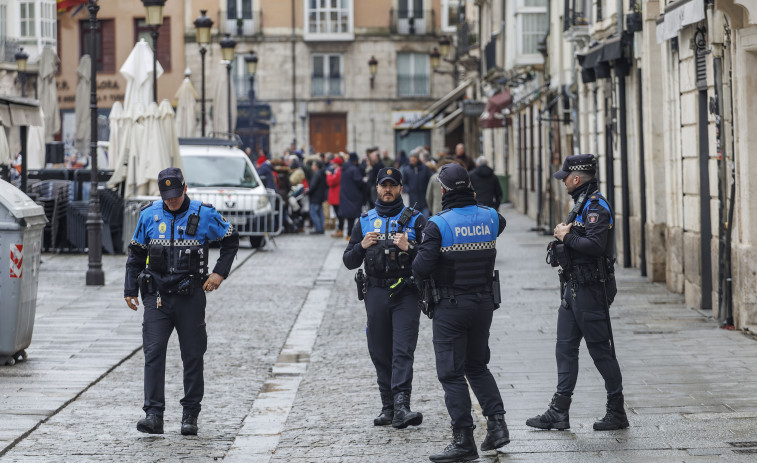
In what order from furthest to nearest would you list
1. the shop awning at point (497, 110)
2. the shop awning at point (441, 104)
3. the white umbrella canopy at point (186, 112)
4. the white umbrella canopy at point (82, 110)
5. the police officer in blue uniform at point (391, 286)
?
the shop awning at point (441, 104), the shop awning at point (497, 110), the white umbrella canopy at point (186, 112), the white umbrella canopy at point (82, 110), the police officer in blue uniform at point (391, 286)

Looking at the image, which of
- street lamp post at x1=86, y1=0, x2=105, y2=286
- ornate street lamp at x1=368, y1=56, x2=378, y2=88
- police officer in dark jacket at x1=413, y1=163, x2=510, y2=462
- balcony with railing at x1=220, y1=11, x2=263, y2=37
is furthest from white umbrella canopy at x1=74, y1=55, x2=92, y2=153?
ornate street lamp at x1=368, y1=56, x2=378, y2=88

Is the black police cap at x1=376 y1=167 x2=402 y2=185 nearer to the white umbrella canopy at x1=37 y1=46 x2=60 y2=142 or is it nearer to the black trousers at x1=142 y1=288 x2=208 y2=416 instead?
the black trousers at x1=142 y1=288 x2=208 y2=416

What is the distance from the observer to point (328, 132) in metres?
62.1

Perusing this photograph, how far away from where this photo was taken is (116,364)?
11.9 metres

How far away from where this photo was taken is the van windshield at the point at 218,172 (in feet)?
88.7

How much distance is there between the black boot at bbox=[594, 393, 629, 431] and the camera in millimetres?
8516

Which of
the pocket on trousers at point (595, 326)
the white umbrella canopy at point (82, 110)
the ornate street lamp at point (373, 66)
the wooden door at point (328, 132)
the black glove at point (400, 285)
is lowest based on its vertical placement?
the pocket on trousers at point (595, 326)

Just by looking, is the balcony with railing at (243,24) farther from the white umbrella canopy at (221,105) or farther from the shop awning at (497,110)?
the white umbrella canopy at (221,105)

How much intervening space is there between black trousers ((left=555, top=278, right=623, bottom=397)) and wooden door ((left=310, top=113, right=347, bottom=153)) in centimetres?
5324

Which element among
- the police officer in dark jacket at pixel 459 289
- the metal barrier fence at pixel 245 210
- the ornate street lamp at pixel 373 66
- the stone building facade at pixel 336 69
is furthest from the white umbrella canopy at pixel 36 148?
the ornate street lamp at pixel 373 66

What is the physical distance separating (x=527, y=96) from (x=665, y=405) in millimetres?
26581

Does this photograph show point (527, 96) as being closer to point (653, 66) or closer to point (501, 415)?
point (653, 66)

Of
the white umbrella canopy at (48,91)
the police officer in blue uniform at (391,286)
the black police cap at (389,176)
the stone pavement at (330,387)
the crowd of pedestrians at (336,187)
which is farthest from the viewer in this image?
the white umbrella canopy at (48,91)

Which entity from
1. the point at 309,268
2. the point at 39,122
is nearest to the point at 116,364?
the point at 39,122
